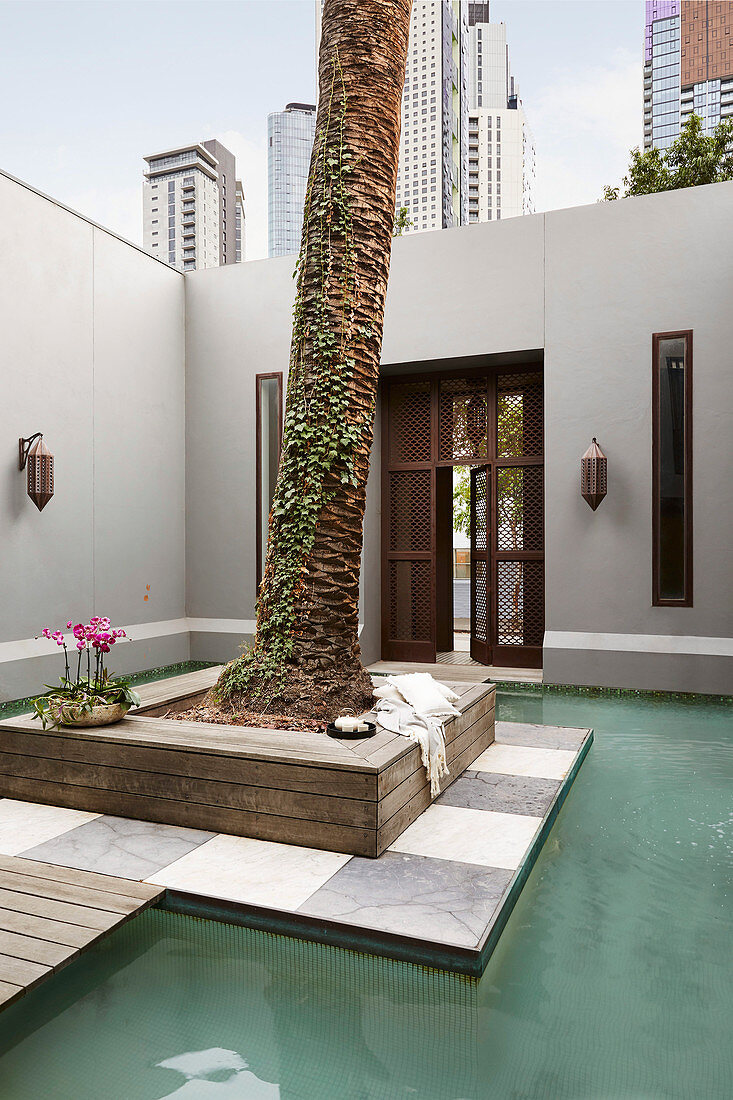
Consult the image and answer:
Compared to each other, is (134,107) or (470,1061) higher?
(134,107)

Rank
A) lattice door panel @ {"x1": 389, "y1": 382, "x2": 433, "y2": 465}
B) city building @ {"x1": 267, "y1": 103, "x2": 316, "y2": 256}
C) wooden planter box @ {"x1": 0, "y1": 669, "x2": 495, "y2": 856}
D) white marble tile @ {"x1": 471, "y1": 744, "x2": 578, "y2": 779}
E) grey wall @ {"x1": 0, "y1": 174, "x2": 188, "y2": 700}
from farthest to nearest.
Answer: city building @ {"x1": 267, "y1": 103, "x2": 316, "y2": 256} → lattice door panel @ {"x1": 389, "y1": 382, "x2": 433, "y2": 465} → grey wall @ {"x1": 0, "y1": 174, "x2": 188, "y2": 700} → white marble tile @ {"x1": 471, "y1": 744, "x2": 578, "y2": 779} → wooden planter box @ {"x1": 0, "y1": 669, "x2": 495, "y2": 856}

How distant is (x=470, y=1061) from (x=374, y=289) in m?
3.26

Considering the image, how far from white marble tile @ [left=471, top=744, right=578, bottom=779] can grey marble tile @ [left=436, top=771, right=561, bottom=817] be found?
93mm

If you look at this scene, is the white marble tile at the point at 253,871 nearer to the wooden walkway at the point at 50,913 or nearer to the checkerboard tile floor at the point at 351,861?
the checkerboard tile floor at the point at 351,861

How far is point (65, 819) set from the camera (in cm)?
314

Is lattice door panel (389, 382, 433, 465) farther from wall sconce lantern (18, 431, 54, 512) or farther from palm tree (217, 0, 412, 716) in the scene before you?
palm tree (217, 0, 412, 716)

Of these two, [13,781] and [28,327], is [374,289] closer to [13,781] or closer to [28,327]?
[13,781]

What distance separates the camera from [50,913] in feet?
7.29

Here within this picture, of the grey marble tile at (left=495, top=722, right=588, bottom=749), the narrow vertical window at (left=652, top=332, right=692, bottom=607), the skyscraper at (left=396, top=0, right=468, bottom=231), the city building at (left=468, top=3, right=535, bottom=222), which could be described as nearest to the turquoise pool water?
the grey marble tile at (left=495, top=722, right=588, bottom=749)

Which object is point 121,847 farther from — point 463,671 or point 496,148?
point 496,148

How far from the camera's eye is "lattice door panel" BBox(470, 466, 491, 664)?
759 cm

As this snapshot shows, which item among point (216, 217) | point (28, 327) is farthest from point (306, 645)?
point (216, 217)

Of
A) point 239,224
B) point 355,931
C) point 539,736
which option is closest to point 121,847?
point 355,931

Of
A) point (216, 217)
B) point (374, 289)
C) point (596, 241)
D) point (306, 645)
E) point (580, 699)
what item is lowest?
point (580, 699)
